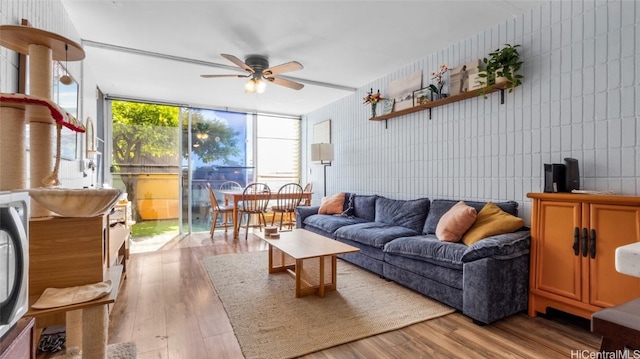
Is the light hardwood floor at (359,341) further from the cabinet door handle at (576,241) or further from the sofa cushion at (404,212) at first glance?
the sofa cushion at (404,212)

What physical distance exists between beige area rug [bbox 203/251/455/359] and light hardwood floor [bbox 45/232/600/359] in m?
0.08

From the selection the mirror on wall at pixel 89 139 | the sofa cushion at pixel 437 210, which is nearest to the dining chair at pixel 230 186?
the mirror on wall at pixel 89 139

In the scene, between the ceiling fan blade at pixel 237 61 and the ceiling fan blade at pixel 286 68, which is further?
the ceiling fan blade at pixel 286 68

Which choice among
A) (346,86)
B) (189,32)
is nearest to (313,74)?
(346,86)

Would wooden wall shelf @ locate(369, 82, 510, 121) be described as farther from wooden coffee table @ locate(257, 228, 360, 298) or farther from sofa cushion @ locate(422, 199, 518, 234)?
wooden coffee table @ locate(257, 228, 360, 298)

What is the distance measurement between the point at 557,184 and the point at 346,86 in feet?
10.4

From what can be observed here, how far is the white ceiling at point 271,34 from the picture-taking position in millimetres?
2504

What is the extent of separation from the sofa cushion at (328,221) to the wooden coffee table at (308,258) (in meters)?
0.51

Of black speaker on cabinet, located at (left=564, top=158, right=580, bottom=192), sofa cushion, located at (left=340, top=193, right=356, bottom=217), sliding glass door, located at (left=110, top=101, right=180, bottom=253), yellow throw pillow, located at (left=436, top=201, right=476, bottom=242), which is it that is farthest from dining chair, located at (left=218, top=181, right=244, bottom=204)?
black speaker on cabinet, located at (left=564, top=158, right=580, bottom=192)

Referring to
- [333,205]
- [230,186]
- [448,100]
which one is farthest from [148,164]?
[448,100]

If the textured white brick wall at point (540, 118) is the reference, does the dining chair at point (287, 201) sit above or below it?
below

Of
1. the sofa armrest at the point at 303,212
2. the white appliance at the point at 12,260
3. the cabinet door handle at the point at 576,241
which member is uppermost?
the white appliance at the point at 12,260

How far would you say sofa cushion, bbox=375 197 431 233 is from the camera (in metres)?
3.41

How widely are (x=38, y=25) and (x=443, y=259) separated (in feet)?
11.0
